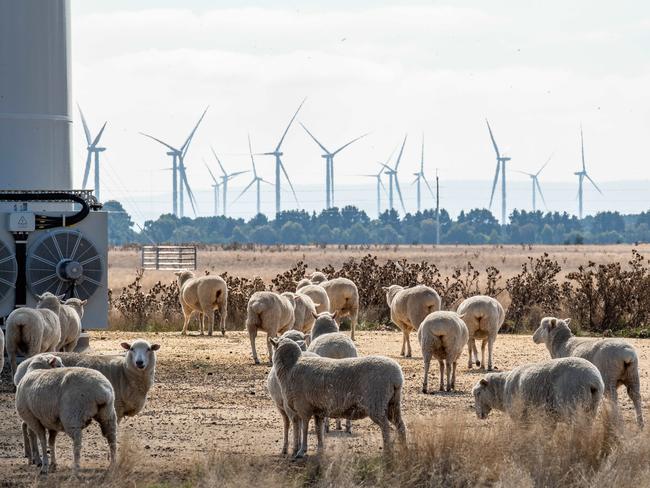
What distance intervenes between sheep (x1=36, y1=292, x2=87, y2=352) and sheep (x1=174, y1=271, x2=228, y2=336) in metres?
7.09

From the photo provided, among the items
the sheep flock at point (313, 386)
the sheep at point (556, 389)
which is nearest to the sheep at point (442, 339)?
the sheep flock at point (313, 386)

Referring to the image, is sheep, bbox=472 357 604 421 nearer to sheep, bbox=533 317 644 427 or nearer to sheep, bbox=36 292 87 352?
sheep, bbox=533 317 644 427

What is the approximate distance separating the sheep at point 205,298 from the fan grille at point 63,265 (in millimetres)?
5757

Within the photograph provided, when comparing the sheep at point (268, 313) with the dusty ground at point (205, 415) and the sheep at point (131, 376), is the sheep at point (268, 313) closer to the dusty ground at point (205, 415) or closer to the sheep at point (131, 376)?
the dusty ground at point (205, 415)

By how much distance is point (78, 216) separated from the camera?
2091 centimetres

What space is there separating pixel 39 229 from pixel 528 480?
11.4 meters

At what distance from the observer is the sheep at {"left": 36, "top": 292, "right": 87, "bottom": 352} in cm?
1866

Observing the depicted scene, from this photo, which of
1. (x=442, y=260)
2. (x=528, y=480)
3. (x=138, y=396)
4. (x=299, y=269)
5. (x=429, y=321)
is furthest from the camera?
(x=442, y=260)

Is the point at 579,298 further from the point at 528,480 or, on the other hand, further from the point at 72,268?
the point at 528,480

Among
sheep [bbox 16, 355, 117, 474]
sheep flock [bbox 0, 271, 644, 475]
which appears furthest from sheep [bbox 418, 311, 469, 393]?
sheep [bbox 16, 355, 117, 474]

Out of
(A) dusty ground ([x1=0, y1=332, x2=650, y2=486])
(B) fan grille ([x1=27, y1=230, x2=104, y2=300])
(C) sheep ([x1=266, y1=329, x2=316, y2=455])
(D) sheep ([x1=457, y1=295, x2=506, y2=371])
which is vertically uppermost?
(B) fan grille ([x1=27, y1=230, x2=104, y2=300])

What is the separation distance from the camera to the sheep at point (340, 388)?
12.3m

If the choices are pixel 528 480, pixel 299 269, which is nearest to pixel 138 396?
pixel 528 480

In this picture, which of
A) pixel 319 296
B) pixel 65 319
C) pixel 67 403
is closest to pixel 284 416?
pixel 67 403
